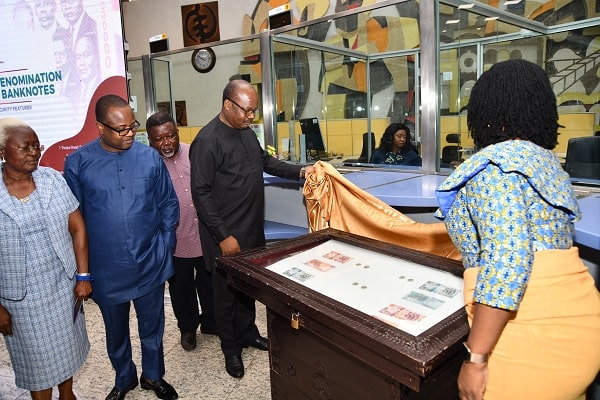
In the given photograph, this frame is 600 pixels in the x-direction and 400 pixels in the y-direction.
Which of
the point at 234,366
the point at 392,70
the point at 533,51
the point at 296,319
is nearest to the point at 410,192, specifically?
the point at 296,319

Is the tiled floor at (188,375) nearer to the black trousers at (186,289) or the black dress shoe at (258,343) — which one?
the black dress shoe at (258,343)

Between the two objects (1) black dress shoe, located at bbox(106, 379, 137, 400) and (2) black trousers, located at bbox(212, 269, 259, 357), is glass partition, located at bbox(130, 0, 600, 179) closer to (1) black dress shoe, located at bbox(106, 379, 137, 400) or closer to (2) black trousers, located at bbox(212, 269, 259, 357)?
(2) black trousers, located at bbox(212, 269, 259, 357)

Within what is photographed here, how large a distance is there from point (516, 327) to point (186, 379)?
1.84 metres

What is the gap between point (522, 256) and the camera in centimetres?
87

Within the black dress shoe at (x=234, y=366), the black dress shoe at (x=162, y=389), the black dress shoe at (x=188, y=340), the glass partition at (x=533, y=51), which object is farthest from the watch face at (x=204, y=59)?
the black dress shoe at (x=162, y=389)

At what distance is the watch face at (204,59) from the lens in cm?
639

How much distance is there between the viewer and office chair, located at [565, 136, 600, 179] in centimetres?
224

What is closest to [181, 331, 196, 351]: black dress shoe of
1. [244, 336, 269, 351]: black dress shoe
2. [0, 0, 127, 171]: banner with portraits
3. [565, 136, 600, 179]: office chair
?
[244, 336, 269, 351]: black dress shoe

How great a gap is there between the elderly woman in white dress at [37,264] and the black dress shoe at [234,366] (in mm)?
762

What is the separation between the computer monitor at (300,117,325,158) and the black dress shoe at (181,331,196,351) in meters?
1.89

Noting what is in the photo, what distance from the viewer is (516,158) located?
2.90 feet

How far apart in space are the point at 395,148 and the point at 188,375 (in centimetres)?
217

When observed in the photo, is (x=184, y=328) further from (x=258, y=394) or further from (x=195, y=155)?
(x=195, y=155)

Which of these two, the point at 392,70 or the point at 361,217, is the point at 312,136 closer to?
the point at 392,70
